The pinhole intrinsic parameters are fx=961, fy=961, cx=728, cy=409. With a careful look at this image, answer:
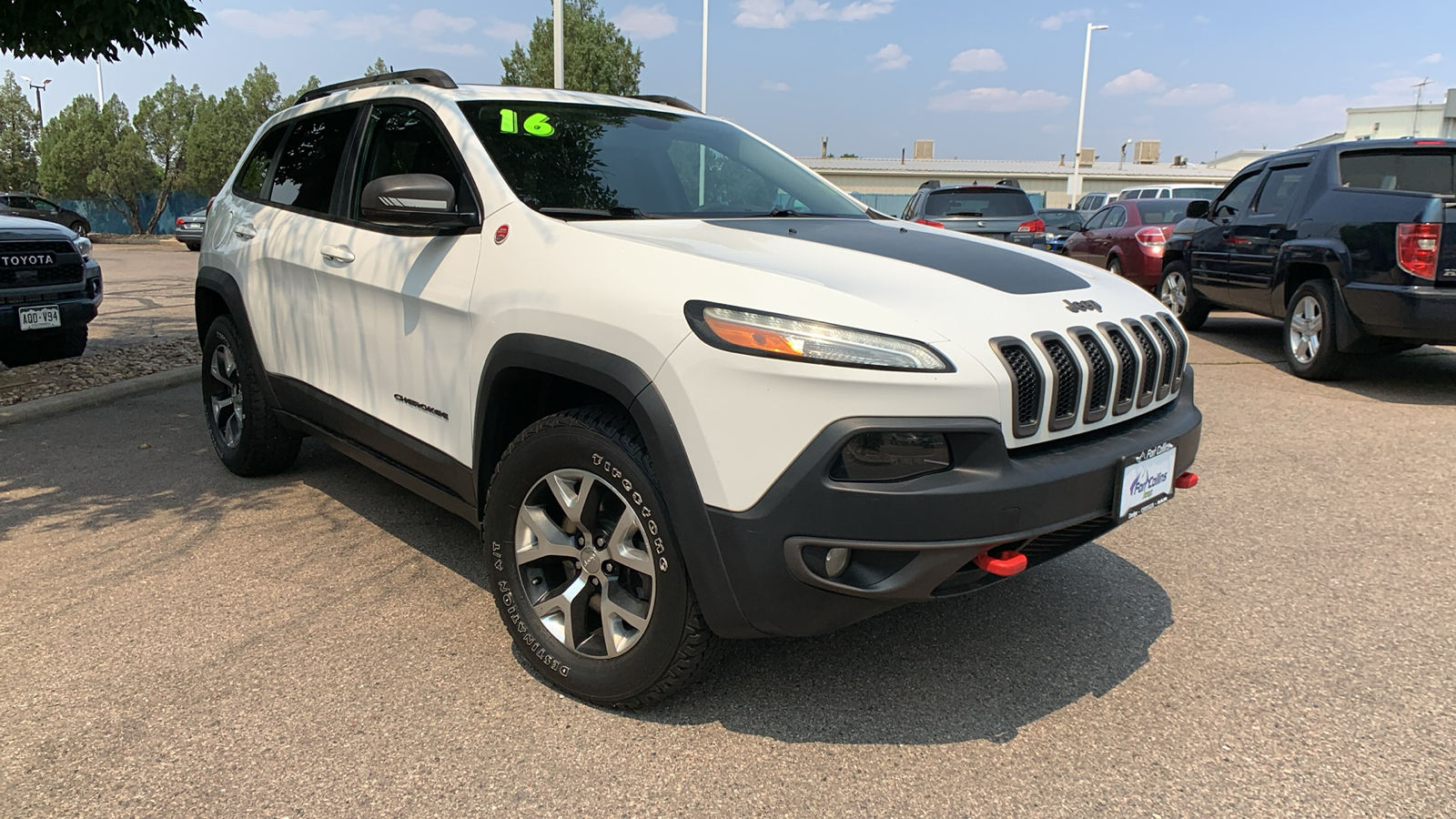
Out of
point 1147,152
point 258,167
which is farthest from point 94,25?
point 1147,152

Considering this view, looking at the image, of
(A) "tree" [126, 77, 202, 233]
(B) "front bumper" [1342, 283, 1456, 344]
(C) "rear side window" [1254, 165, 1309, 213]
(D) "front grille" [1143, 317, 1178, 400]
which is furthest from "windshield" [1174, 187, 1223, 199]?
(A) "tree" [126, 77, 202, 233]

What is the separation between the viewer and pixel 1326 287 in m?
7.34

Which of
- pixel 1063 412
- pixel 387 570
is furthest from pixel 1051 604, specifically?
pixel 387 570

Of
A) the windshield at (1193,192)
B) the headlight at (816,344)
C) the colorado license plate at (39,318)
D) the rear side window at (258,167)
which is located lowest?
the colorado license plate at (39,318)

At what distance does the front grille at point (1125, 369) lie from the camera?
268 cm

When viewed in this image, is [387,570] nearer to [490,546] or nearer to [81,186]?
[490,546]

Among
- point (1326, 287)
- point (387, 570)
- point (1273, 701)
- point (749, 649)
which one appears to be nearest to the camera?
point (1273, 701)

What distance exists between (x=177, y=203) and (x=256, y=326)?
40.1 m

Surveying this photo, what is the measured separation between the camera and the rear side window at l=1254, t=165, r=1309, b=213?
8.05 m

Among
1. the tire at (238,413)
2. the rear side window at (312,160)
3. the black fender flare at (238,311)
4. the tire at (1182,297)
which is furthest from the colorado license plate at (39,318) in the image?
the tire at (1182,297)

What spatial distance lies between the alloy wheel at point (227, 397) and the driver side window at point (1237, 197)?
8.45 m

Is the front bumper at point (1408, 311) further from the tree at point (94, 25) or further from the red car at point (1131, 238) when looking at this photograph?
the tree at point (94, 25)

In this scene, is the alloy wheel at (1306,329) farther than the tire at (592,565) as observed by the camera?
Yes

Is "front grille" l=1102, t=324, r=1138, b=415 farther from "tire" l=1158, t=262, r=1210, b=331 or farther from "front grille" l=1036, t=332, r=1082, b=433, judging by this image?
"tire" l=1158, t=262, r=1210, b=331
